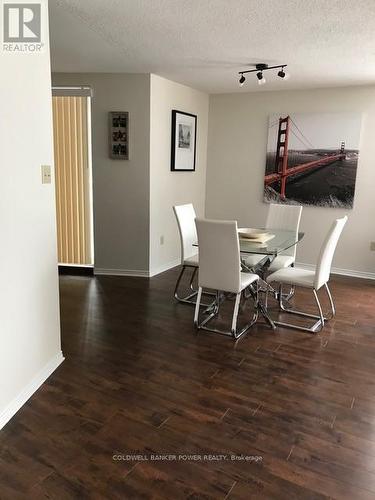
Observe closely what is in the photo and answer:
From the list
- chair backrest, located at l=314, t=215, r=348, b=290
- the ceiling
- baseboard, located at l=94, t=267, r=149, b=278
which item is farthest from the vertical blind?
chair backrest, located at l=314, t=215, r=348, b=290

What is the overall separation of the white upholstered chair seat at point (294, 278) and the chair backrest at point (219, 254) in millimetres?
531

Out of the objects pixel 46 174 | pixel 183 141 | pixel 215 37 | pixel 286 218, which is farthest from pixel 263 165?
pixel 46 174

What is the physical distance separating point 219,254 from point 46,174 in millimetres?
1363

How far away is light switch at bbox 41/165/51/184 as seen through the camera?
7.75 feet

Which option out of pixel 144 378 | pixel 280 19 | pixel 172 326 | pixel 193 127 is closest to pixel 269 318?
pixel 172 326

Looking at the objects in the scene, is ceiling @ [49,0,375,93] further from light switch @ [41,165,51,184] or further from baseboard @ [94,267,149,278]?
baseboard @ [94,267,149,278]

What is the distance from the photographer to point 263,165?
17.8 feet

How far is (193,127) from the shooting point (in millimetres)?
5289

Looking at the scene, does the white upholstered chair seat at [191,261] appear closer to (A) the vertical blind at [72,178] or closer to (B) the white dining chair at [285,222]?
(B) the white dining chair at [285,222]

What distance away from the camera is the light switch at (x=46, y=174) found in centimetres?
236

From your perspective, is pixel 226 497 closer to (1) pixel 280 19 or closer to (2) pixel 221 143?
(1) pixel 280 19

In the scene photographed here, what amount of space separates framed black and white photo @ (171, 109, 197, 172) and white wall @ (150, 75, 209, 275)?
7cm

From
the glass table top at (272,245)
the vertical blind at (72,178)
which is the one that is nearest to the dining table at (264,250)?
the glass table top at (272,245)

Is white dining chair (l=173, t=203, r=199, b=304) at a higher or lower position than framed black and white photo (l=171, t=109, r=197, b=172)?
lower
